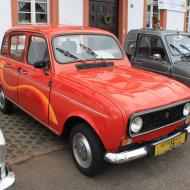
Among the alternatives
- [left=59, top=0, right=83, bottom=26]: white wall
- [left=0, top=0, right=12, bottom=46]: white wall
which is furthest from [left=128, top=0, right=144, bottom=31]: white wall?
[left=0, top=0, right=12, bottom=46]: white wall

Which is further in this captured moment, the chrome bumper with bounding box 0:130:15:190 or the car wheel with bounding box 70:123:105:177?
the car wheel with bounding box 70:123:105:177

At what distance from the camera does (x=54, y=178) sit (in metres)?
4.00

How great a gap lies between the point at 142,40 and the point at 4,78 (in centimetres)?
321

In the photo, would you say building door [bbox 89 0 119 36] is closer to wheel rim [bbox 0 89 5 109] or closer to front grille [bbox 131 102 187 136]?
wheel rim [bbox 0 89 5 109]

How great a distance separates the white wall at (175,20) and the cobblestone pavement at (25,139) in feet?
41.3

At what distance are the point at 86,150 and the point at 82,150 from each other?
118mm

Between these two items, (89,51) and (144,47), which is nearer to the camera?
(89,51)

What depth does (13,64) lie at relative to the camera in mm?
5684

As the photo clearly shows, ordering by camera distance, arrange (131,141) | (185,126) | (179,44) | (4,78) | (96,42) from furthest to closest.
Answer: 1. (179,44)
2. (4,78)
3. (96,42)
4. (185,126)
5. (131,141)

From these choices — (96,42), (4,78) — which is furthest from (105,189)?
(4,78)

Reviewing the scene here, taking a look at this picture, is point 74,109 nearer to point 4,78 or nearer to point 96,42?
point 96,42

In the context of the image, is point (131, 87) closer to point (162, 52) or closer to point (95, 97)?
point (95, 97)

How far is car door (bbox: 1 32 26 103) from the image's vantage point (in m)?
5.50

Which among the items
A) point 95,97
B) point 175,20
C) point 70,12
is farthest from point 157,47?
point 175,20
